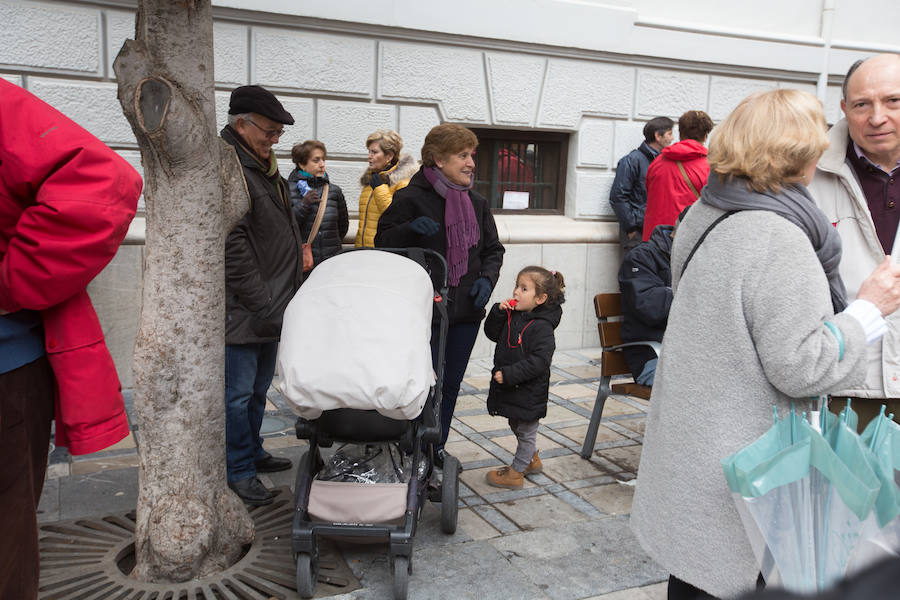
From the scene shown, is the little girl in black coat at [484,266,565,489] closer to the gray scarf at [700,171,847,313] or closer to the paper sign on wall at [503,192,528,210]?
the gray scarf at [700,171,847,313]

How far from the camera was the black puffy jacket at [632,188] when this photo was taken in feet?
26.6

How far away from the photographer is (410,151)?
731 cm

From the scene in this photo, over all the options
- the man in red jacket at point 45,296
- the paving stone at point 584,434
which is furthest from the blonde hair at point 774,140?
the paving stone at point 584,434

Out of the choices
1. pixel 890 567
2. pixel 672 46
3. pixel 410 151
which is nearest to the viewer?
pixel 890 567

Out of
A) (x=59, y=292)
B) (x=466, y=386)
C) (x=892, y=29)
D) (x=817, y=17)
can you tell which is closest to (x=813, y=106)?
(x=59, y=292)

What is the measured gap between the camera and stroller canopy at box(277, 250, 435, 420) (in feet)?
9.92

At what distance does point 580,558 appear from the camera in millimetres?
3654

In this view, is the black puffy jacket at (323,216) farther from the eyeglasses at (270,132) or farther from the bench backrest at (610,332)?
the bench backrest at (610,332)

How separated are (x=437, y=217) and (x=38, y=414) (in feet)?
7.98

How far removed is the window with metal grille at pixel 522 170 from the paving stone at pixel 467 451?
3594 millimetres

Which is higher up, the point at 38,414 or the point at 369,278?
the point at 369,278

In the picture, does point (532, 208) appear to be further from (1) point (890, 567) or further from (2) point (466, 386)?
(1) point (890, 567)

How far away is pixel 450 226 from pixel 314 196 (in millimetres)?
2413

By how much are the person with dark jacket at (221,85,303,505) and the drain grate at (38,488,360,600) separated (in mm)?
470
